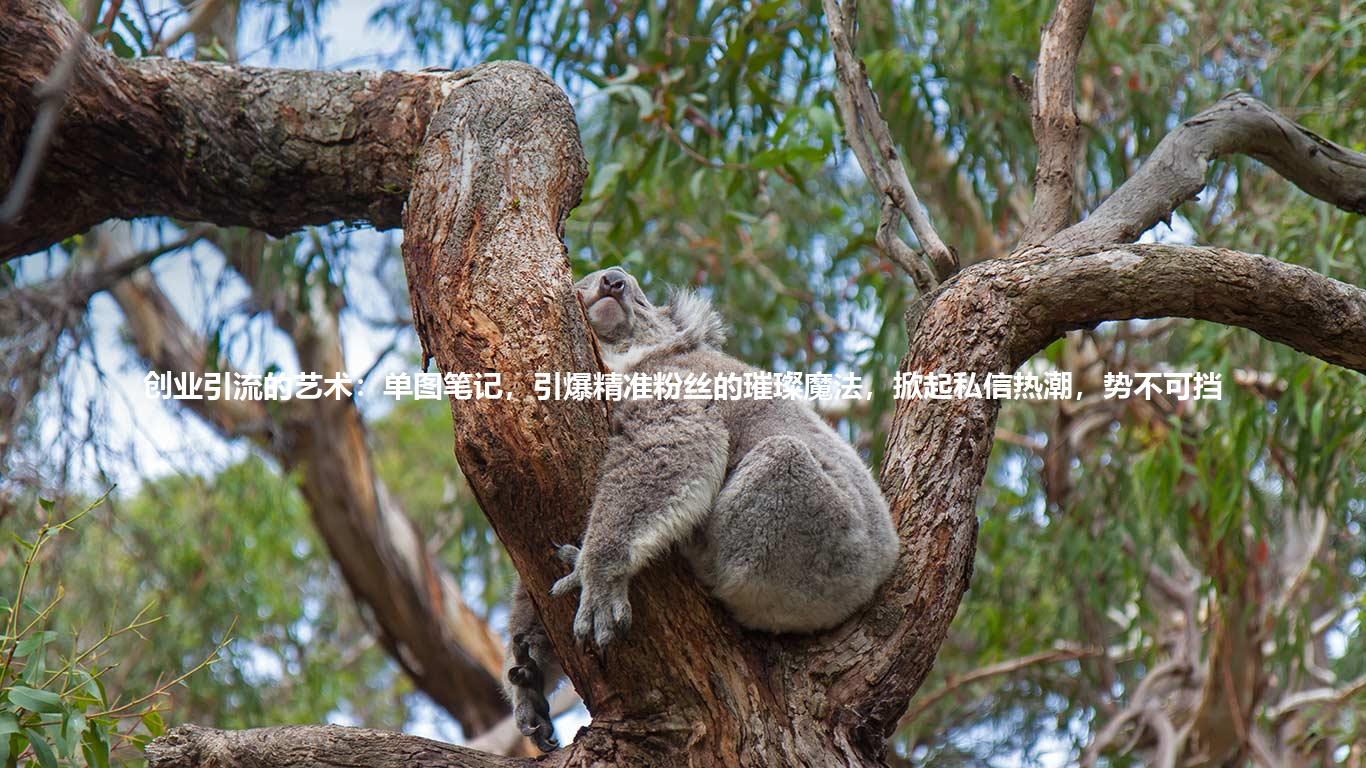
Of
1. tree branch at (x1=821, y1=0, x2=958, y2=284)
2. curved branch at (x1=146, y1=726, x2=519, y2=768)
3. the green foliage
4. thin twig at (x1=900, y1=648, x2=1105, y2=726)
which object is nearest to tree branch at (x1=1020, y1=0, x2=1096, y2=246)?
tree branch at (x1=821, y1=0, x2=958, y2=284)

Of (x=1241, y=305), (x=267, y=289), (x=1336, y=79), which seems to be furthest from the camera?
(x=267, y=289)

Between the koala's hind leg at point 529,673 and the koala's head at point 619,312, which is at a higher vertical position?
the koala's head at point 619,312

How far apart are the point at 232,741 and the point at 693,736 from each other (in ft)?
2.56

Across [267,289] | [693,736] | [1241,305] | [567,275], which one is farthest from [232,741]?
[267,289]

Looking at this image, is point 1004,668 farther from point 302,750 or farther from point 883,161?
point 302,750

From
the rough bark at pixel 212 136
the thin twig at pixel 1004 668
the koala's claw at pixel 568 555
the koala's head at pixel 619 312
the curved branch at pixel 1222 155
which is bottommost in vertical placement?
the thin twig at pixel 1004 668

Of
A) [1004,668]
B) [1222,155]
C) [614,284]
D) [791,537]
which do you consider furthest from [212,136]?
[1004,668]

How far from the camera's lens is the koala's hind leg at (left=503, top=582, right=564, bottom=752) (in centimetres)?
246

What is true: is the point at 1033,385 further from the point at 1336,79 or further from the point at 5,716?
the point at 5,716

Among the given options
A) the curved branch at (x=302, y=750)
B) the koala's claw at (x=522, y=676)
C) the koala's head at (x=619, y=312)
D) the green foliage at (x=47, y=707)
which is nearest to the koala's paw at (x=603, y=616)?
the curved branch at (x=302, y=750)

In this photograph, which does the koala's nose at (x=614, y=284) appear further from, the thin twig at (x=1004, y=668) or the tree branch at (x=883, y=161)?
the thin twig at (x=1004, y=668)

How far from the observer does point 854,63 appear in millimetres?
2996

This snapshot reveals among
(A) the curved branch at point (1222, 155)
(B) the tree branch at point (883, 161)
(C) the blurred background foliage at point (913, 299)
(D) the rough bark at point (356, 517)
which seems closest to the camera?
(A) the curved branch at point (1222, 155)

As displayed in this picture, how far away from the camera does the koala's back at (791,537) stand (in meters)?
2.24
